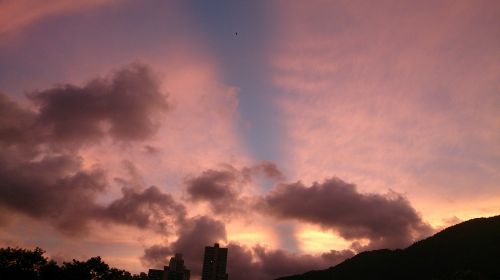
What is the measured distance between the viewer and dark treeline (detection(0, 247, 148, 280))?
90.3 m

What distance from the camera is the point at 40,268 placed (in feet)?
310

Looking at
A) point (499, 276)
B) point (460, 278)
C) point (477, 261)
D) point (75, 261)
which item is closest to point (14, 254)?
point (75, 261)

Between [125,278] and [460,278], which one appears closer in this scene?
[460,278]

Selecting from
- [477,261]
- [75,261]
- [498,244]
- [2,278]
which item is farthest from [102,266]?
[498,244]

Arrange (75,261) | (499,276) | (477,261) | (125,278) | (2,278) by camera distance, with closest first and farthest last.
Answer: (2,278) → (75,261) → (125,278) → (499,276) → (477,261)

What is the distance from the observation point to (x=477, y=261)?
598 feet

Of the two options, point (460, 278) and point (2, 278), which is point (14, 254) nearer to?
point (2, 278)

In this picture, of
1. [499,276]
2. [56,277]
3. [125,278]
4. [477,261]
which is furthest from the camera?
[477,261]

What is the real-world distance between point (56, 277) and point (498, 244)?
180m

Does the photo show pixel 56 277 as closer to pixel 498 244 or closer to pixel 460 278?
pixel 460 278

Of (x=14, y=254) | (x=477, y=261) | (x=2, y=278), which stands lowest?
(x=2, y=278)

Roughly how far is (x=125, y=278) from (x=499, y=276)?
414ft

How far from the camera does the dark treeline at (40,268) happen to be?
90.3 m

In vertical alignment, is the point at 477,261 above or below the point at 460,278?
above
